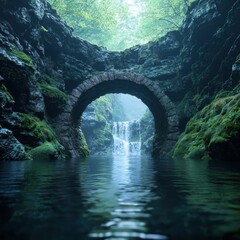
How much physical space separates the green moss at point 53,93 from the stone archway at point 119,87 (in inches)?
22.6

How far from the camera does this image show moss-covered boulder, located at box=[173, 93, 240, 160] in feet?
31.4

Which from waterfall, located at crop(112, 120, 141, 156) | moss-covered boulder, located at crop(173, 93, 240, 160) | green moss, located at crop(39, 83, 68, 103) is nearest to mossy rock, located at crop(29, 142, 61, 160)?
green moss, located at crop(39, 83, 68, 103)

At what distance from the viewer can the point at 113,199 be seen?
295 centimetres

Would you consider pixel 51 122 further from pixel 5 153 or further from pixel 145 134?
pixel 145 134

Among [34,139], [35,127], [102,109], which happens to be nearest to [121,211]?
[34,139]

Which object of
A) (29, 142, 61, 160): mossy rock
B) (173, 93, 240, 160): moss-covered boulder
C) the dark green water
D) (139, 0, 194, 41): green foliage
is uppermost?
(139, 0, 194, 41): green foliage

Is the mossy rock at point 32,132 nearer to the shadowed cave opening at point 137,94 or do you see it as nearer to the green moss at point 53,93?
the green moss at point 53,93

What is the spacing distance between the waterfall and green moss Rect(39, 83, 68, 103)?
913 inches

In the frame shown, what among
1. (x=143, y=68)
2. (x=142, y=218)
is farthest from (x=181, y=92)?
(x=142, y=218)

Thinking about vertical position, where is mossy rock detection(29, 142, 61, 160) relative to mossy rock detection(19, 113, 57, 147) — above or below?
below

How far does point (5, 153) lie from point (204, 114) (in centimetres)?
1095

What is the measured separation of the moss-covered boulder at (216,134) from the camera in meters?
9.57

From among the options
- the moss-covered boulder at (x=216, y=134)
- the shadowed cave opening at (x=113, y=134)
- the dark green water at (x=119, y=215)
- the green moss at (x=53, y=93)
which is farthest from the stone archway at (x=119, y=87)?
the shadowed cave opening at (x=113, y=134)

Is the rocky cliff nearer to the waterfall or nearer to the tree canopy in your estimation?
the tree canopy
